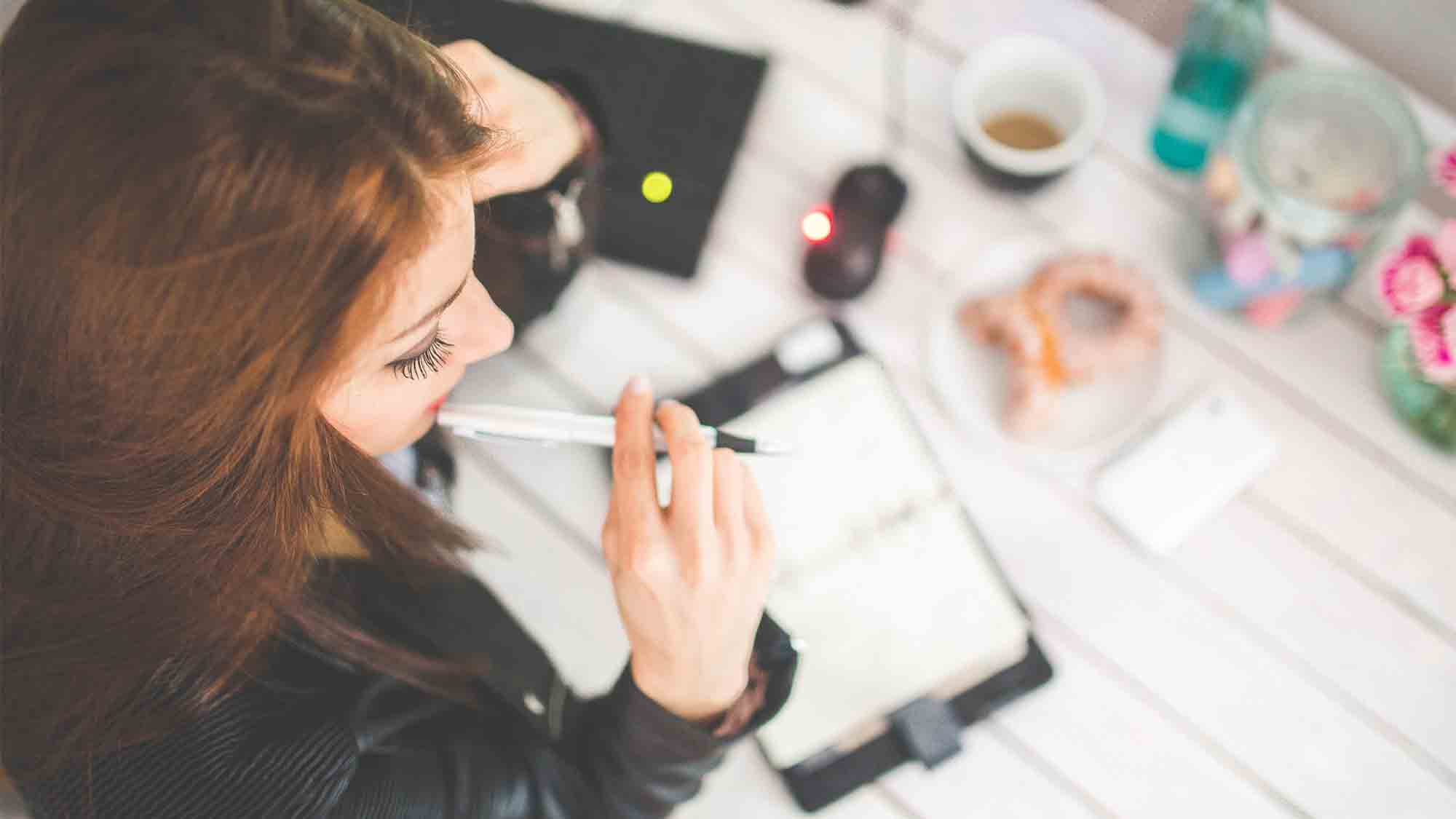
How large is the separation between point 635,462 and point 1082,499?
0.42 meters

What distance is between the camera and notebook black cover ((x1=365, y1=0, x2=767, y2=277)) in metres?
0.90

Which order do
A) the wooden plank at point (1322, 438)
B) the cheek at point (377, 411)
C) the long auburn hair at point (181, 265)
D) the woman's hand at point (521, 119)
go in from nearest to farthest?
1. the long auburn hair at point (181, 265)
2. the cheek at point (377, 411)
3. the woman's hand at point (521, 119)
4. the wooden plank at point (1322, 438)

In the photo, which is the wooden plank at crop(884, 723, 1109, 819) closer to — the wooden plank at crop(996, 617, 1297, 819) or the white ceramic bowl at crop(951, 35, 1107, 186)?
the wooden plank at crop(996, 617, 1297, 819)

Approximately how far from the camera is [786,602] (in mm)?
842

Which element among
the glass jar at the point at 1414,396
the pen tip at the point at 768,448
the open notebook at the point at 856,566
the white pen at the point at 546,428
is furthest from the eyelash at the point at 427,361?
the glass jar at the point at 1414,396

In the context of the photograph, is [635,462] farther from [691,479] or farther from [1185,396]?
[1185,396]

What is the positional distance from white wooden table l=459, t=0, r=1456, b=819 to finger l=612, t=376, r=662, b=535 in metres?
0.25

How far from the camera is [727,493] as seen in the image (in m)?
0.63

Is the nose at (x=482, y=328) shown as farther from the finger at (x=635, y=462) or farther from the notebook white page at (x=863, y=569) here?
the notebook white page at (x=863, y=569)

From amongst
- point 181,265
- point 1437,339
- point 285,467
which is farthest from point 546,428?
point 1437,339

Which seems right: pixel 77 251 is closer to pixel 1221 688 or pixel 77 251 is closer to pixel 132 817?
pixel 132 817

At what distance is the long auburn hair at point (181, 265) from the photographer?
0.40 m

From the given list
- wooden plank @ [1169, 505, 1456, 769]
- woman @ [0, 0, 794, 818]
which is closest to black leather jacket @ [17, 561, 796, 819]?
woman @ [0, 0, 794, 818]

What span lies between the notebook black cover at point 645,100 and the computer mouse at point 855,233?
103 mm
